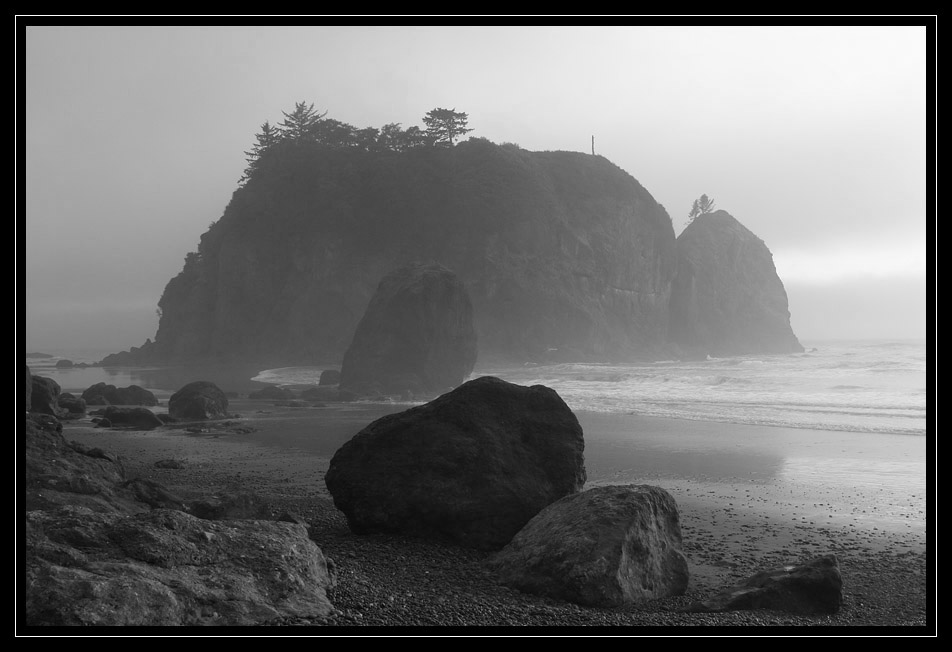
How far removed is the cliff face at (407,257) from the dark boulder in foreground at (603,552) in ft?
164

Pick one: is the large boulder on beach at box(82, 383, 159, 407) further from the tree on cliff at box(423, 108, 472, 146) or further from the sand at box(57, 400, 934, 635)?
the tree on cliff at box(423, 108, 472, 146)

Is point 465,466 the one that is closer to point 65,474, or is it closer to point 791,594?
point 791,594

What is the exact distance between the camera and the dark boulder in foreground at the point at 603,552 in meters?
5.36

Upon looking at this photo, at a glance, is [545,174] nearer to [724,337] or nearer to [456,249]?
[456,249]

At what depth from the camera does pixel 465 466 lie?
7.49m

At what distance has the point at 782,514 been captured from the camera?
900 centimetres

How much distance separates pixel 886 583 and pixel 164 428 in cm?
1713

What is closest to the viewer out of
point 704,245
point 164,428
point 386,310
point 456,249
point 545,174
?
point 164,428

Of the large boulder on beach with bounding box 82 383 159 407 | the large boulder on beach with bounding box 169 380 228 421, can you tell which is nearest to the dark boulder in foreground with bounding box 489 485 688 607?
the large boulder on beach with bounding box 169 380 228 421

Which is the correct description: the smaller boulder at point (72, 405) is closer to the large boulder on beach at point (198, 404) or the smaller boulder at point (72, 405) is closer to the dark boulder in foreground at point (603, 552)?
the large boulder on beach at point (198, 404)

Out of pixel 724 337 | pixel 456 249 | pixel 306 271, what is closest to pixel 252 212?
pixel 306 271

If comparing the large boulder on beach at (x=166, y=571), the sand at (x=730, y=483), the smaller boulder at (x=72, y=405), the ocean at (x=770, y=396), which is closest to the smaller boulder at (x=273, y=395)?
the ocean at (x=770, y=396)

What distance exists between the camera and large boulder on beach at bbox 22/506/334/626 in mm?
3727

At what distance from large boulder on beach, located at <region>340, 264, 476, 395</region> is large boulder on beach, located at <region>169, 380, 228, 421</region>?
10.7m
